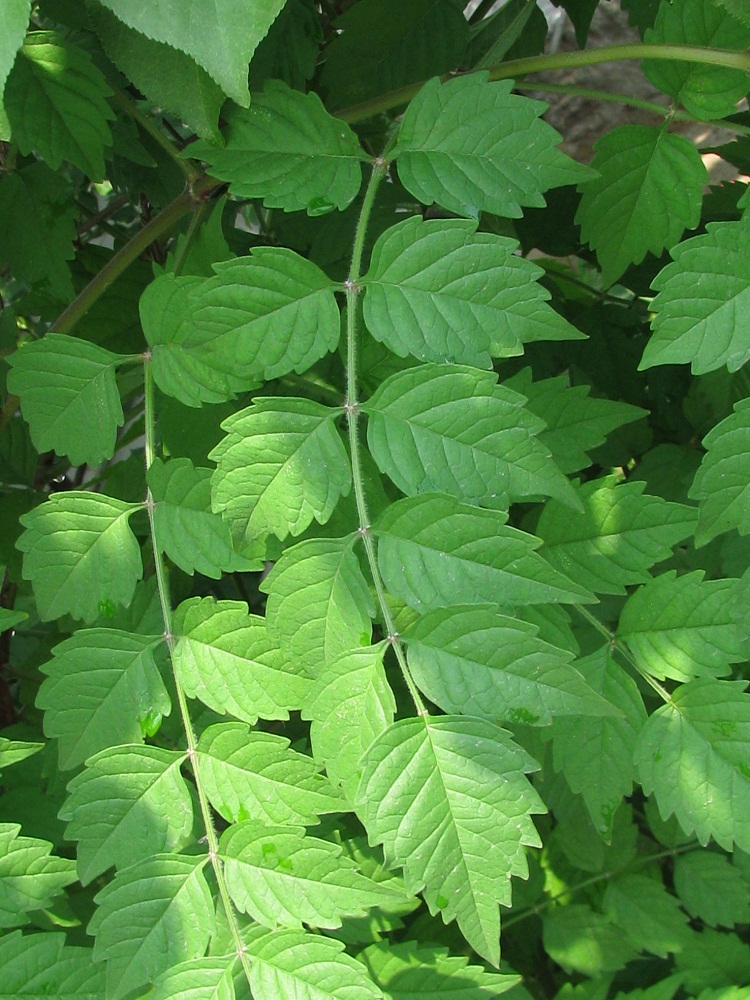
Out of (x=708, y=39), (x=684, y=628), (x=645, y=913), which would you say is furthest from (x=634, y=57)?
(x=645, y=913)

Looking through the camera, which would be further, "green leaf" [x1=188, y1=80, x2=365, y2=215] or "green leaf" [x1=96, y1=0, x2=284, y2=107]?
"green leaf" [x1=188, y1=80, x2=365, y2=215]

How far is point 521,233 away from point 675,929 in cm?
97

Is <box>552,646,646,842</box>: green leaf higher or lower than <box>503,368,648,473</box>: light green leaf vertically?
lower

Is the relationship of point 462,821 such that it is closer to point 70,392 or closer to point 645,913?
point 70,392

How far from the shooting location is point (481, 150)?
755mm

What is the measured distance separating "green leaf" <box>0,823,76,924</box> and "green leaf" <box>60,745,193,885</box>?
7 centimetres

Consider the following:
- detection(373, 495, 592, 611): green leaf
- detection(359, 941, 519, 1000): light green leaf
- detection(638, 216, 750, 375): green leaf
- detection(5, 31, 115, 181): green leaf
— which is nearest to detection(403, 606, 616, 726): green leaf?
detection(373, 495, 592, 611): green leaf

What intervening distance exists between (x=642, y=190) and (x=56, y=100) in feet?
1.88

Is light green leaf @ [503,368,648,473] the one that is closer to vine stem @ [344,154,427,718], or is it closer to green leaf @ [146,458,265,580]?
vine stem @ [344,154,427,718]

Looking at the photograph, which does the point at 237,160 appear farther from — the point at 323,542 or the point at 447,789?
the point at 447,789

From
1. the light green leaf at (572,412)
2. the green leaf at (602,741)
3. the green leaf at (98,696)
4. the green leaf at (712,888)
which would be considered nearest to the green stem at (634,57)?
the light green leaf at (572,412)

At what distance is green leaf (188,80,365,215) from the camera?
2.53 ft

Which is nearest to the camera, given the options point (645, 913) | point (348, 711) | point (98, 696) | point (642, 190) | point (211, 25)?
point (211, 25)

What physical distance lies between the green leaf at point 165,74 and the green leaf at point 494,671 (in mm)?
436
